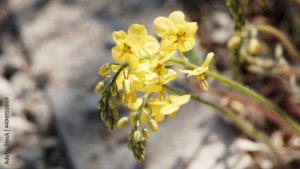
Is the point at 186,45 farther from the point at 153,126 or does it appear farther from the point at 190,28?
the point at 153,126

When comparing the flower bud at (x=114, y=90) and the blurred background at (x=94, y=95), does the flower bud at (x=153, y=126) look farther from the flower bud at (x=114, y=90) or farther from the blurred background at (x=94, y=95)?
the blurred background at (x=94, y=95)

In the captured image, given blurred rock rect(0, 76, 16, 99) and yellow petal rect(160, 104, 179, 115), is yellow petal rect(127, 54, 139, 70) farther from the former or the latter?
blurred rock rect(0, 76, 16, 99)

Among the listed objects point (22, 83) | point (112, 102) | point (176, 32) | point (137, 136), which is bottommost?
point (22, 83)

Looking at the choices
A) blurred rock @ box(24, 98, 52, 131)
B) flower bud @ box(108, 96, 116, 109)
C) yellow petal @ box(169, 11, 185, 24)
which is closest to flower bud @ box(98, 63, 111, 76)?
flower bud @ box(108, 96, 116, 109)

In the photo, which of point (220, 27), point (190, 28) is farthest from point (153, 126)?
point (220, 27)

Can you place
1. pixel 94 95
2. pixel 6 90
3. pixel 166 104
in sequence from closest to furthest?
pixel 166 104 → pixel 94 95 → pixel 6 90

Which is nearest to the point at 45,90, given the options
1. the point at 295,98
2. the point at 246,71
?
the point at 246,71

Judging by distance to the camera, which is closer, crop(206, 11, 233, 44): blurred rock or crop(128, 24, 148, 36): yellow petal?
crop(128, 24, 148, 36): yellow petal
